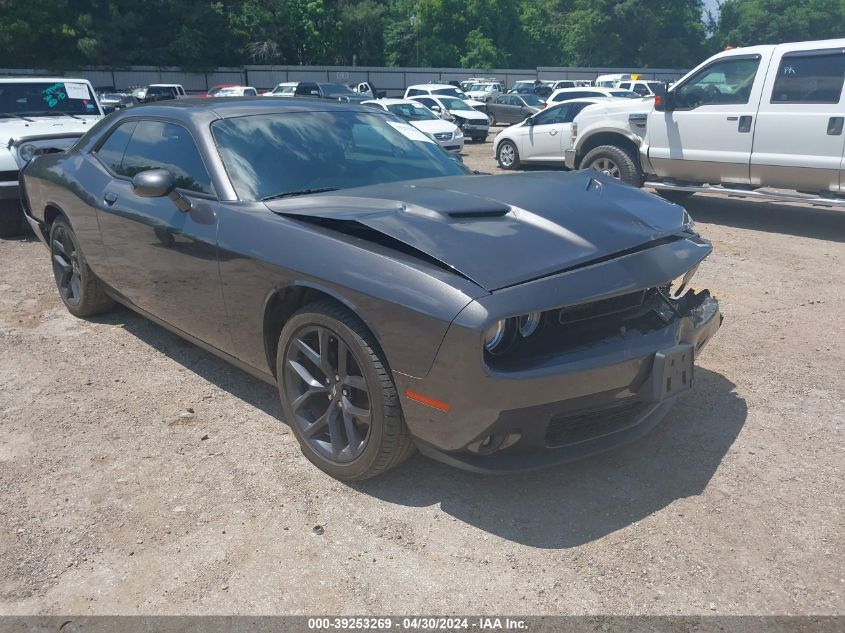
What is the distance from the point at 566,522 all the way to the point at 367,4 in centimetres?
5971

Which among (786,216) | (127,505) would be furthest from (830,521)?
(786,216)

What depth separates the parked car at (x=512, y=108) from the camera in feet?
87.0

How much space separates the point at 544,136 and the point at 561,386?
36.0 feet

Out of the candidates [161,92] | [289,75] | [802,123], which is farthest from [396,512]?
[289,75]

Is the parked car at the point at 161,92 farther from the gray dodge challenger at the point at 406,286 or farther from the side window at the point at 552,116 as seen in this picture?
the gray dodge challenger at the point at 406,286

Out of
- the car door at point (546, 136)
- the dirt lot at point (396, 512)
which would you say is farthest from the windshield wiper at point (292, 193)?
the car door at point (546, 136)

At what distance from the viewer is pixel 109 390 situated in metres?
4.27

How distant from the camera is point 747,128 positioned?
821 cm

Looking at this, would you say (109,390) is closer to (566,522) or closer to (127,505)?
(127,505)

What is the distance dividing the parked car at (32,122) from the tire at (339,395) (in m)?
5.44

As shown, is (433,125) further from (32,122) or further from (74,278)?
(74,278)

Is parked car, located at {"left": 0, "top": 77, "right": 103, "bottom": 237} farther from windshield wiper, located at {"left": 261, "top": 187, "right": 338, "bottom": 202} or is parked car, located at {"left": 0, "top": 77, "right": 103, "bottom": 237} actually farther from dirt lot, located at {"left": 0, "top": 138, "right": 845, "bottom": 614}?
windshield wiper, located at {"left": 261, "top": 187, "right": 338, "bottom": 202}

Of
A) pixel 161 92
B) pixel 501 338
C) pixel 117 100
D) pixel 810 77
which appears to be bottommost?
pixel 117 100

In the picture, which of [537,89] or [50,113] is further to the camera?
[537,89]
